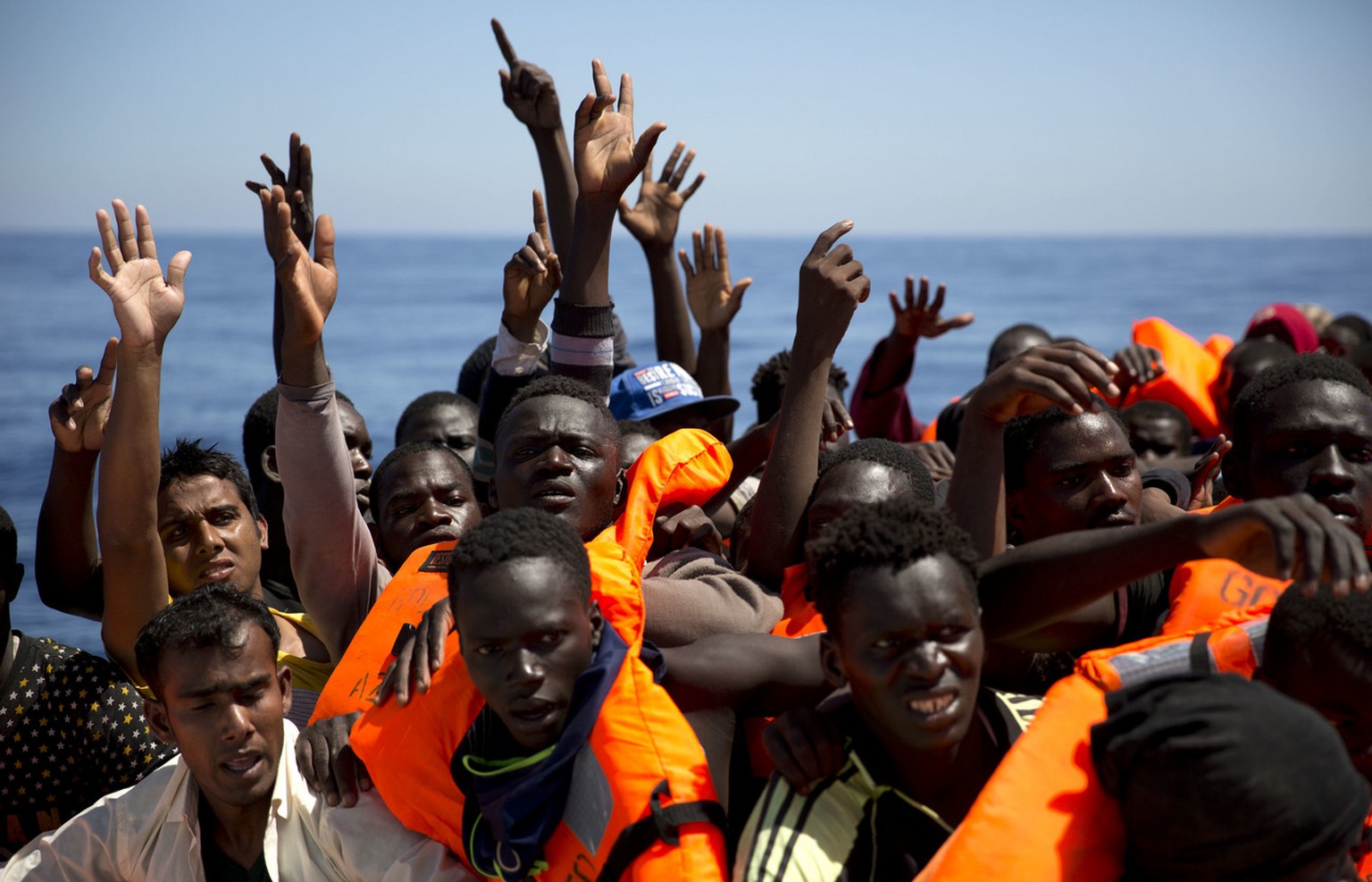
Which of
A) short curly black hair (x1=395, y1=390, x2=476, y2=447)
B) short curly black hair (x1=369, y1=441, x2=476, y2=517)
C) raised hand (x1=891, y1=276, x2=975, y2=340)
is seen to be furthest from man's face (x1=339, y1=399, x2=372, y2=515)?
raised hand (x1=891, y1=276, x2=975, y2=340)

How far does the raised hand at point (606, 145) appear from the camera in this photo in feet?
11.5

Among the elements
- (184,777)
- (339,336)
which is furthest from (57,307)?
(184,777)

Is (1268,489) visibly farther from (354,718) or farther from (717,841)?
(354,718)

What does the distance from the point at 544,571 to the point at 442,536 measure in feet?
3.46

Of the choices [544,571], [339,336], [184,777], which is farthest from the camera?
[339,336]

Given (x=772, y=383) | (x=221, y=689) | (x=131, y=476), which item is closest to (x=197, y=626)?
(x=221, y=689)

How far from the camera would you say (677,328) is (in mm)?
4879

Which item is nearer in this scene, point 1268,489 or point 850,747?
point 850,747

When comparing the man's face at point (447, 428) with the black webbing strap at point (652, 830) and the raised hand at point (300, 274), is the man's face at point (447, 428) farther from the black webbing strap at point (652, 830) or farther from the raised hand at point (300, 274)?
the black webbing strap at point (652, 830)

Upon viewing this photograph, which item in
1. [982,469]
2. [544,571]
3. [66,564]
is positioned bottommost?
[66,564]

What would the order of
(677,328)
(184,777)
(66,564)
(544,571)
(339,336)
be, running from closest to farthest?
1. (544,571)
2. (184,777)
3. (66,564)
4. (677,328)
5. (339,336)

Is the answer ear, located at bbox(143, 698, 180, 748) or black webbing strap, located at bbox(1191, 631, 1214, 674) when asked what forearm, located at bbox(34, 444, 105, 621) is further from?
black webbing strap, located at bbox(1191, 631, 1214, 674)

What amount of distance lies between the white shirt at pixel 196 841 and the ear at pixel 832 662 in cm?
83

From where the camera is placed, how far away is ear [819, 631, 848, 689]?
6.96 ft
